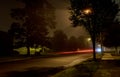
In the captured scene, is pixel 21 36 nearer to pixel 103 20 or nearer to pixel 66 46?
pixel 103 20

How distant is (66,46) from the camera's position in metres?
107

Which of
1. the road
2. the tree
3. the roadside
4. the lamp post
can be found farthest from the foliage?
the roadside

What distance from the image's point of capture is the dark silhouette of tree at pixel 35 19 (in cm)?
6181

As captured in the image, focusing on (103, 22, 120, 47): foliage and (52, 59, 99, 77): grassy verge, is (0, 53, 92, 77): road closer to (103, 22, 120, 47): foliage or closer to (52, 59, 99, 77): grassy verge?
(52, 59, 99, 77): grassy verge

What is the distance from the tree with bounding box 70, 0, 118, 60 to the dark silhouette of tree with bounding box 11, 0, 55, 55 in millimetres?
27557

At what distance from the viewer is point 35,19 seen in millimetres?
63219

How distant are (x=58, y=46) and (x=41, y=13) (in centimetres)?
4147

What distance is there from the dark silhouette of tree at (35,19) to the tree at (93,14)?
27557 millimetres

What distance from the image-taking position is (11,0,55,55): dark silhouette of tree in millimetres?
61812

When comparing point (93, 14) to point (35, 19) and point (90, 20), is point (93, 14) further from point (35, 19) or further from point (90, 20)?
point (35, 19)

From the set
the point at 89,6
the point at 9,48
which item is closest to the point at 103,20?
the point at 89,6

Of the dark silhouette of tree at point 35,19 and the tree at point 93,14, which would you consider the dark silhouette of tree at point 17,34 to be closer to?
the dark silhouette of tree at point 35,19

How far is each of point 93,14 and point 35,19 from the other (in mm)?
30910

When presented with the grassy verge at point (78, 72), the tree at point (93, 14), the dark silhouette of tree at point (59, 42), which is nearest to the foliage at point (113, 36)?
the tree at point (93, 14)
